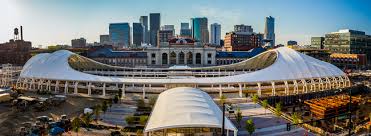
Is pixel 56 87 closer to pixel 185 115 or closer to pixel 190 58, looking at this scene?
pixel 185 115

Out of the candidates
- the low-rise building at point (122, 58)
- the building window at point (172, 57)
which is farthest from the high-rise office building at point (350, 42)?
the low-rise building at point (122, 58)

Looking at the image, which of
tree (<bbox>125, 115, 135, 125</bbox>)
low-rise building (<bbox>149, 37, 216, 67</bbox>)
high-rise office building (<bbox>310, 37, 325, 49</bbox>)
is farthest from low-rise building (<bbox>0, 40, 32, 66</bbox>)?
high-rise office building (<bbox>310, 37, 325, 49</bbox>)

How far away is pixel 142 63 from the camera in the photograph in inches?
4230

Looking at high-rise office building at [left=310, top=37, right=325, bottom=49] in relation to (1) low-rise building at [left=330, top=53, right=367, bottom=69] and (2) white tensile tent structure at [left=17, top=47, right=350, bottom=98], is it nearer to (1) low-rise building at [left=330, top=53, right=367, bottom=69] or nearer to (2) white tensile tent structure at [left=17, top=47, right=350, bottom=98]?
(1) low-rise building at [left=330, top=53, right=367, bottom=69]

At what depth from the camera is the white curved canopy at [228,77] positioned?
51781mm

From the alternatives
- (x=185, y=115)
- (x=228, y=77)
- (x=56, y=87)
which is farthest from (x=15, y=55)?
(x=185, y=115)

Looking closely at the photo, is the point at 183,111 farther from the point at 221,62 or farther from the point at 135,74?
the point at 221,62

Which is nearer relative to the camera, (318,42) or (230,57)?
(230,57)

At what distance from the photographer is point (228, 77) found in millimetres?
52406

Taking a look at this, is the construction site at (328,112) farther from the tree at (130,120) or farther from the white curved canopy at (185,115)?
the tree at (130,120)

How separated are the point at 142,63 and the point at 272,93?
62455mm

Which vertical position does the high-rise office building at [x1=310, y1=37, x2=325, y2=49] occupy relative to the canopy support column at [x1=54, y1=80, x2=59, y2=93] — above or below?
above

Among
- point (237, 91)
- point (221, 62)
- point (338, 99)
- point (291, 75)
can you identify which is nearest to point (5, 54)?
point (221, 62)

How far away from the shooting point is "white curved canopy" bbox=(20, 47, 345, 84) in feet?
170
